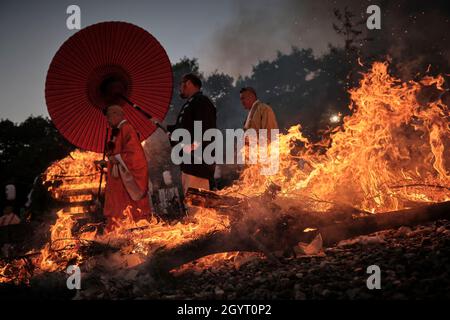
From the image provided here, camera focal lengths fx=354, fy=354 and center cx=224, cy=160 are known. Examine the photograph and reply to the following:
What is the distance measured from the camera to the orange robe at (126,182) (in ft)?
20.9

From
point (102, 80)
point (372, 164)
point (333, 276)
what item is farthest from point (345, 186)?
point (102, 80)

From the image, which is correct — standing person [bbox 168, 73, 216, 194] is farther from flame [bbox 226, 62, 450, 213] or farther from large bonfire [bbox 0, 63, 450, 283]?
flame [bbox 226, 62, 450, 213]

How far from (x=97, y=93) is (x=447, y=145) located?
8308mm

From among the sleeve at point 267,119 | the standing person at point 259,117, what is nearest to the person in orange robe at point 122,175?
the standing person at point 259,117

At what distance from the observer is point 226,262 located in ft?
15.2

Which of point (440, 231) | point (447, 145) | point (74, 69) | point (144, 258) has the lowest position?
point (144, 258)

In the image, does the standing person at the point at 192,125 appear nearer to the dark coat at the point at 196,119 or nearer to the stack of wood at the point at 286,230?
the dark coat at the point at 196,119

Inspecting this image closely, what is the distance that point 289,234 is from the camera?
441 cm

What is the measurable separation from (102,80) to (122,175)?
1.74m

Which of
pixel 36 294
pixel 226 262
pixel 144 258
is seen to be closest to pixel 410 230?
pixel 226 262

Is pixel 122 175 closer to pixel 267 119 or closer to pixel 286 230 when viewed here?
pixel 286 230

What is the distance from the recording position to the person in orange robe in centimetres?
637

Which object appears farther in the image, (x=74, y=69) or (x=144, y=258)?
(x=74, y=69)
